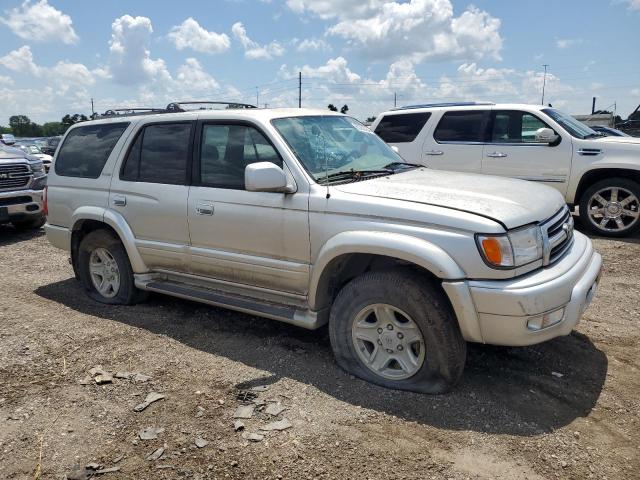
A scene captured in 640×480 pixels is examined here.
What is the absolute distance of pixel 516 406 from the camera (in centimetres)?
335

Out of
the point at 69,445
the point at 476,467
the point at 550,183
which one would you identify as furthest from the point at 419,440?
the point at 550,183

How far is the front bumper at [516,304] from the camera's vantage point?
3.09 meters

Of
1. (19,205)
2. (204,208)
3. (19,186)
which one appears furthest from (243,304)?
(19,186)

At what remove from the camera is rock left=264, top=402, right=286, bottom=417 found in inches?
132

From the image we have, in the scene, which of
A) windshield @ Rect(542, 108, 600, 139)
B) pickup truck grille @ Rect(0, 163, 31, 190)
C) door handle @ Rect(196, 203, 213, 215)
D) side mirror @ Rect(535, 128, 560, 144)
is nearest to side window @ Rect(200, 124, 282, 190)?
door handle @ Rect(196, 203, 213, 215)

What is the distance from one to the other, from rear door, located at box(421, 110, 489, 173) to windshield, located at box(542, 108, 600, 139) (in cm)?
97

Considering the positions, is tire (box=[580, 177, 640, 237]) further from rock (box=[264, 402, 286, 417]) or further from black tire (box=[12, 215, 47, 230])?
black tire (box=[12, 215, 47, 230])

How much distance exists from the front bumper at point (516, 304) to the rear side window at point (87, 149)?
12.0 ft

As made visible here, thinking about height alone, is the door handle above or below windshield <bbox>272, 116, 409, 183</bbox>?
below

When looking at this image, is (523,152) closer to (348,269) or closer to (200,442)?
(348,269)

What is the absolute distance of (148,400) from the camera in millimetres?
3564

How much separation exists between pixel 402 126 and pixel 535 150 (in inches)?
86.6

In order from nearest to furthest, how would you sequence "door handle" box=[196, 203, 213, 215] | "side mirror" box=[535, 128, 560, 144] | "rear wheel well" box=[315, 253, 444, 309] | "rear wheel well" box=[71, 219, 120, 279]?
1. "rear wheel well" box=[315, 253, 444, 309]
2. "door handle" box=[196, 203, 213, 215]
3. "rear wheel well" box=[71, 219, 120, 279]
4. "side mirror" box=[535, 128, 560, 144]

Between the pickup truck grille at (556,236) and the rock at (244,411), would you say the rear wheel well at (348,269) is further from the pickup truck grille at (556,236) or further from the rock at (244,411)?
the rock at (244,411)
